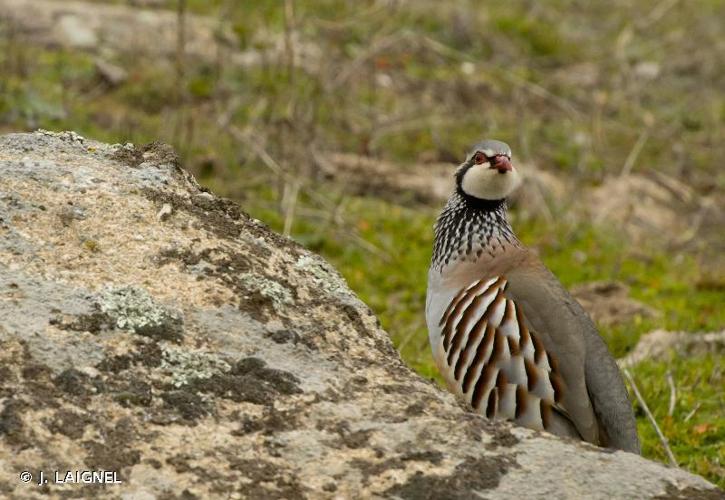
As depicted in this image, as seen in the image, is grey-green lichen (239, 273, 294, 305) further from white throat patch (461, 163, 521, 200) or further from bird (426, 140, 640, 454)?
white throat patch (461, 163, 521, 200)

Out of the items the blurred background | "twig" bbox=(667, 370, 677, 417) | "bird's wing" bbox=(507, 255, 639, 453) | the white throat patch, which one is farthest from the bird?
"twig" bbox=(667, 370, 677, 417)

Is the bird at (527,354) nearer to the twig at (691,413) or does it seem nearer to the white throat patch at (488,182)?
the white throat patch at (488,182)

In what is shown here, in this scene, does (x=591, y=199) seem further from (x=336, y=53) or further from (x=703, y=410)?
(x=703, y=410)

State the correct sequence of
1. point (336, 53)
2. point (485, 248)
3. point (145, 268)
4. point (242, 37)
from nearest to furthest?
point (145, 268) < point (485, 248) < point (242, 37) < point (336, 53)

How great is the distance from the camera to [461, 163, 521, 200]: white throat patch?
4.32 meters

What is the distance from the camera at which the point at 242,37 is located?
7.32 meters

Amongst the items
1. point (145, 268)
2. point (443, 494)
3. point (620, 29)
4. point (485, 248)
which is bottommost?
point (443, 494)

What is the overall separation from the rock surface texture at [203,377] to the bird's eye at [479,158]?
61.2 inches

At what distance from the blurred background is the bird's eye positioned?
0.87 meters

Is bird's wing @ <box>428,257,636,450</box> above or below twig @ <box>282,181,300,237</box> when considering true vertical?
below

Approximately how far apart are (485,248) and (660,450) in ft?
2.91

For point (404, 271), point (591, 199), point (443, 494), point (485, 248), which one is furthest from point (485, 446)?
point (591, 199)

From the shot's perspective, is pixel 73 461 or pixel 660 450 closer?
pixel 73 461

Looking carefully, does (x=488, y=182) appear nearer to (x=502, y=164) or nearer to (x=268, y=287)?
(x=502, y=164)
